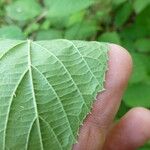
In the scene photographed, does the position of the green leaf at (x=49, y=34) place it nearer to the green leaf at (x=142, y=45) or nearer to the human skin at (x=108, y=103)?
the green leaf at (x=142, y=45)

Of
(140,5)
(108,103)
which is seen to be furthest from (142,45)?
(108,103)

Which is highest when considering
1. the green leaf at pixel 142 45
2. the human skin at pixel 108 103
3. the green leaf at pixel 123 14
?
the green leaf at pixel 123 14

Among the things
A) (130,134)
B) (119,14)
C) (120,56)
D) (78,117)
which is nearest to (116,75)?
(120,56)

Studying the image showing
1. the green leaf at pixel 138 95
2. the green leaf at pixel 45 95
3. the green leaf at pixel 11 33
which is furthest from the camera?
the green leaf at pixel 138 95

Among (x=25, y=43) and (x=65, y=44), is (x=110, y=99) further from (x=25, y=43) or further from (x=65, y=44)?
(x=25, y=43)

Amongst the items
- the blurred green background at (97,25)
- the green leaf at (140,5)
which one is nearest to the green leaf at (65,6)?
the blurred green background at (97,25)

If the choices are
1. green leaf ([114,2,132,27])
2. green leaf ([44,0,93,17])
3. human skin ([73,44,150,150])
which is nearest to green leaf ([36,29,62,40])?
green leaf ([44,0,93,17])

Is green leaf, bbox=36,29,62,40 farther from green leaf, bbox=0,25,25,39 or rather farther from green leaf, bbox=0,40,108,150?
green leaf, bbox=0,40,108,150

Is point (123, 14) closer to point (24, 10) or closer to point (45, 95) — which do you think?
point (24, 10)
